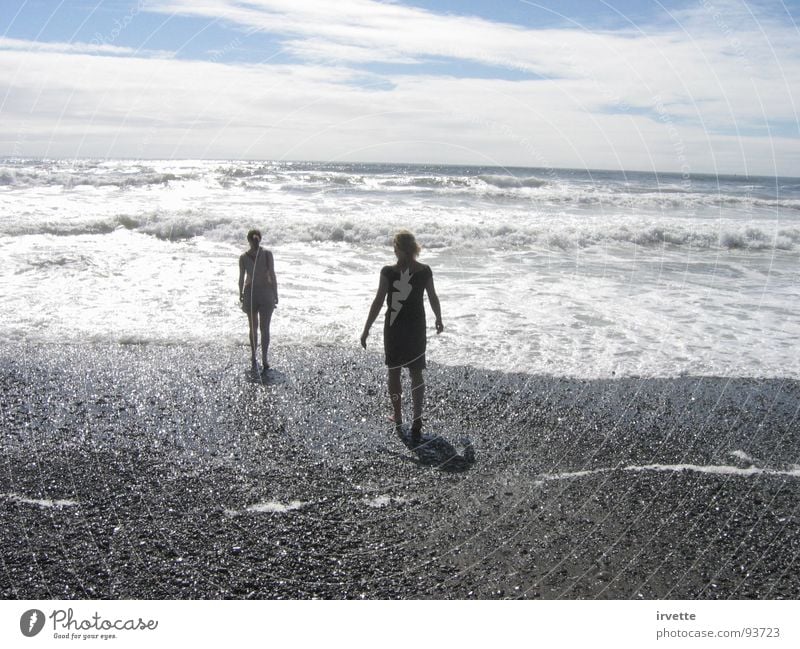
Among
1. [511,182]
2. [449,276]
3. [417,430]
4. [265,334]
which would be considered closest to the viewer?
[417,430]

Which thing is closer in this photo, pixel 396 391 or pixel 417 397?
pixel 417 397

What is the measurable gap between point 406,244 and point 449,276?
8.27 m

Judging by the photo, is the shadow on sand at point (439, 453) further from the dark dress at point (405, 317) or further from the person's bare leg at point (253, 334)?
the person's bare leg at point (253, 334)

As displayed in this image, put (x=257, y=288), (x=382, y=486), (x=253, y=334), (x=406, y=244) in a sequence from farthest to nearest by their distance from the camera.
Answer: (x=257, y=288) → (x=253, y=334) → (x=406, y=244) → (x=382, y=486)

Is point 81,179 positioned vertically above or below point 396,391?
above

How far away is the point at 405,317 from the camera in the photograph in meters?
6.17

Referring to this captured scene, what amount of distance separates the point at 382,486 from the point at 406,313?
170 centimetres

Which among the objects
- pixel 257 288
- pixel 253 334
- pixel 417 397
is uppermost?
pixel 257 288

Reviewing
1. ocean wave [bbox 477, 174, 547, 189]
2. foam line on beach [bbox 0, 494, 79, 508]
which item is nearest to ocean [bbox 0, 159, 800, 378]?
foam line on beach [bbox 0, 494, 79, 508]

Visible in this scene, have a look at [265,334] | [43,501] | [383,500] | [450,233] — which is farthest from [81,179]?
[383,500]

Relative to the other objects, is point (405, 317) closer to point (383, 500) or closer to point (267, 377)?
point (383, 500)

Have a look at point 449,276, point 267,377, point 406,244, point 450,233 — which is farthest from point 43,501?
point 450,233

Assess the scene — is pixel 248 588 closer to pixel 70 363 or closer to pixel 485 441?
pixel 485 441

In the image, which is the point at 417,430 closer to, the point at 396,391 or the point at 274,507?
the point at 396,391
